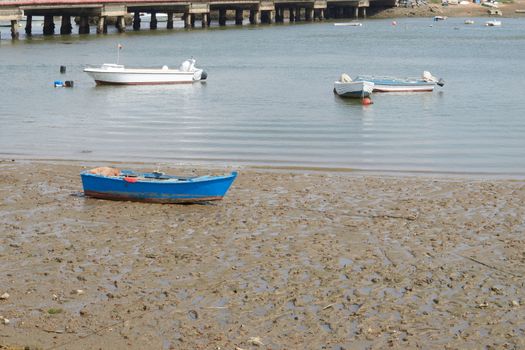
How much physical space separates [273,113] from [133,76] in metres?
13.8

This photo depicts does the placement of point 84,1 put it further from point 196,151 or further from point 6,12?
point 196,151

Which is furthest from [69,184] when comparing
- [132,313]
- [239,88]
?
[239,88]

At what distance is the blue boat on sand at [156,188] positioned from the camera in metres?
17.6

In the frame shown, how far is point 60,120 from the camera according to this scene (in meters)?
32.3

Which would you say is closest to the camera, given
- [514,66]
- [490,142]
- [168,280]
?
[168,280]

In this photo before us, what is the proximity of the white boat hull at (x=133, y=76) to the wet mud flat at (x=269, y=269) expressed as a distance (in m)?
26.1

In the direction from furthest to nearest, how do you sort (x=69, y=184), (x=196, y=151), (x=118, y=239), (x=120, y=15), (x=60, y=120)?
(x=120, y=15) < (x=60, y=120) < (x=196, y=151) < (x=69, y=184) < (x=118, y=239)

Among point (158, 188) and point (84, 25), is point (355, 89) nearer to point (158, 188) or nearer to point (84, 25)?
point (158, 188)

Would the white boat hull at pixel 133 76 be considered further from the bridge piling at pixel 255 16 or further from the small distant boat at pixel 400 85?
the bridge piling at pixel 255 16

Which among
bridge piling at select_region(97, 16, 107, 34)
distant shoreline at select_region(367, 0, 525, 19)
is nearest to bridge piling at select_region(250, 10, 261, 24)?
bridge piling at select_region(97, 16, 107, 34)

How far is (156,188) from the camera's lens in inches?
699

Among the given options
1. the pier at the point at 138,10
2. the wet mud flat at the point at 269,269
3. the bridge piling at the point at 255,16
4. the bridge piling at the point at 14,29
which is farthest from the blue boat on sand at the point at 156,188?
the bridge piling at the point at 255,16

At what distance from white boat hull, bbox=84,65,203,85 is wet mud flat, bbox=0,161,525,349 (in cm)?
2606

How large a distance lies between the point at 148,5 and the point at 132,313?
280 feet
